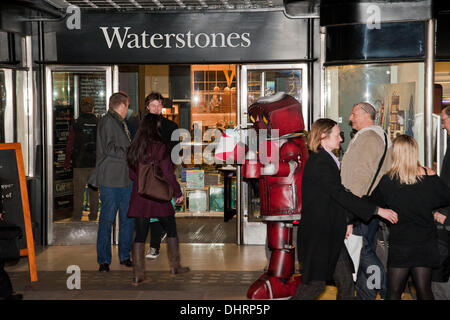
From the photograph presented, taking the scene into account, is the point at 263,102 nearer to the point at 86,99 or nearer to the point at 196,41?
the point at 196,41

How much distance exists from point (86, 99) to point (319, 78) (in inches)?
118

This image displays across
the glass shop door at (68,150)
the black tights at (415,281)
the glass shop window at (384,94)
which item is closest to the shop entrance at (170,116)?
the glass shop door at (68,150)

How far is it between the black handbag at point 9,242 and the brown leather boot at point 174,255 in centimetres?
155

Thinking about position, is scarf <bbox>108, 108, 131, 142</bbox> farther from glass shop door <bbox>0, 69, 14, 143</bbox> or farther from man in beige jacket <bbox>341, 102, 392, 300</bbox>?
man in beige jacket <bbox>341, 102, 392, 300</bbox>

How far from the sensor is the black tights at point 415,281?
4.36m

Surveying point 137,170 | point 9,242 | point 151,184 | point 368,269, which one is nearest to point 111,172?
point 137,170

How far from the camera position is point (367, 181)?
17.4 ft

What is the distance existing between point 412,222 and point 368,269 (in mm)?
968

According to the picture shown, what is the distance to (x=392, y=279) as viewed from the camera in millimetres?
4438

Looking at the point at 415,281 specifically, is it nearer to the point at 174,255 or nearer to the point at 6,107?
the point at 174,255

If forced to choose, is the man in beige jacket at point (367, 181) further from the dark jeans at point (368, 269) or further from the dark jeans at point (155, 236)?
the dark jeans at point (155, 236)

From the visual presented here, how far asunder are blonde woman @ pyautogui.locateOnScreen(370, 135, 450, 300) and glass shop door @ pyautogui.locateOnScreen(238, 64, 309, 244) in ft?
11.4

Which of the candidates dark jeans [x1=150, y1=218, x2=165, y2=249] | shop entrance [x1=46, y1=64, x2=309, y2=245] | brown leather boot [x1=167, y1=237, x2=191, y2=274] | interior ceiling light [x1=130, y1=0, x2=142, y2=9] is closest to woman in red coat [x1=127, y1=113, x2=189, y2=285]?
brown leather boot [x1=167, y1=237, x2=191, y2=274]
